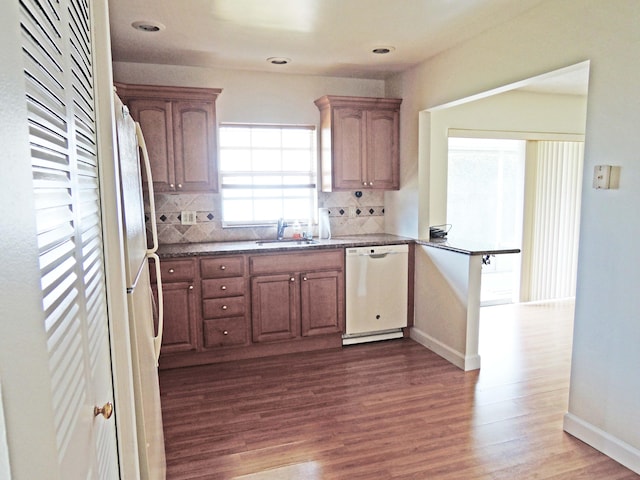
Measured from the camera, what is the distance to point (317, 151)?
445cm

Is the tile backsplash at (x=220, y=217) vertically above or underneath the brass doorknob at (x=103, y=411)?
above

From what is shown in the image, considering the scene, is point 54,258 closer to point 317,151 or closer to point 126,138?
point 126,138

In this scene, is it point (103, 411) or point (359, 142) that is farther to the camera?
point (359, 142)

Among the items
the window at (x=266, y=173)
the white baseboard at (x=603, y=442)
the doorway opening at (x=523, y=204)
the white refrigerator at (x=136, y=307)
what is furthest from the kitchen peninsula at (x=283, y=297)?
the white refrigerator at (x=136, y=307)

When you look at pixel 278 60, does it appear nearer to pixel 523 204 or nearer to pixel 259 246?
pixel 259 246

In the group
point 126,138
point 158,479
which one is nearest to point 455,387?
point 158,479

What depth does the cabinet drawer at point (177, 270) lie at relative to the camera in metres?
3.53

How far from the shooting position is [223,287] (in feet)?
12.1

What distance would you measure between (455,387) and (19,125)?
10.8 feet

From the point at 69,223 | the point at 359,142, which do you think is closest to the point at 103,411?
the point at 69,223

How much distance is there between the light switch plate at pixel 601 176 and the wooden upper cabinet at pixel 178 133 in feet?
9.34

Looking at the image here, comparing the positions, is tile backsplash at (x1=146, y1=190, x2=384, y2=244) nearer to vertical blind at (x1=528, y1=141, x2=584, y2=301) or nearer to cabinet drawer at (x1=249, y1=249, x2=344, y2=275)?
cabinet drawer at (x1=249, y1=249, x2=344, y2=275)

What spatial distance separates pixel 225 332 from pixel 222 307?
218 millimetres

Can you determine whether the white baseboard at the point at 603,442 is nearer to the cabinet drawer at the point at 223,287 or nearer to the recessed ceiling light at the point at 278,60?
the cabinet drawer at the point at 223,287
